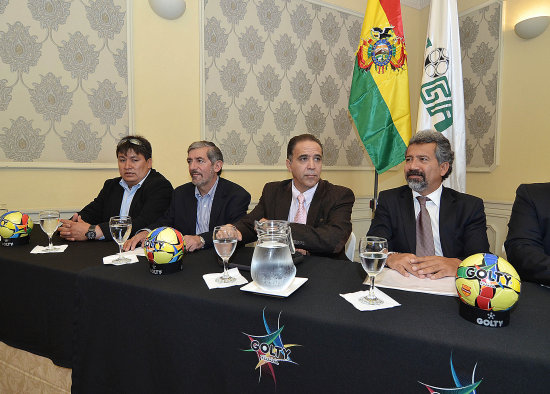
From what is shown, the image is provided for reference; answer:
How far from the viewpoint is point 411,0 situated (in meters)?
4.43

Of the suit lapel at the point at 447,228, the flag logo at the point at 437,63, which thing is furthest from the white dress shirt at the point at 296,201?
the flag logo at the point at 437,63

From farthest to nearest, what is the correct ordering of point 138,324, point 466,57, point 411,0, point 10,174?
1. point 411,0
2. point 466,57
3. point 10,174
4. point 138,324

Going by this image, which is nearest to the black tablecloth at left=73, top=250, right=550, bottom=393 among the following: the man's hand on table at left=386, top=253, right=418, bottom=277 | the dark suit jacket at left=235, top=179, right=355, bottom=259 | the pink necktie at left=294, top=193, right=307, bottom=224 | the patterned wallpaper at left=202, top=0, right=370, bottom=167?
the man's hand on table at left=386, top=253, right=418, bottom=277

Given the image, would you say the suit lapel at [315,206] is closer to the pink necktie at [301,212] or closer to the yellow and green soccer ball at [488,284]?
the pink necktie at [301,212]

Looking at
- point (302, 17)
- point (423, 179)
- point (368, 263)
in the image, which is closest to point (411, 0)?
point (302, 17)

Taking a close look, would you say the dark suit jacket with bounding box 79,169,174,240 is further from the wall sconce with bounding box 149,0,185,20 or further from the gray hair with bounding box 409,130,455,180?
the gray hair with bounding box 409,130,455,180

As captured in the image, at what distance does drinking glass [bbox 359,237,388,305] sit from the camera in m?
0.95

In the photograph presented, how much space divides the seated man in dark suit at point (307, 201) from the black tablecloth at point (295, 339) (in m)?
0.63

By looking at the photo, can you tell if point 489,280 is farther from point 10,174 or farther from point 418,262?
point 10,174

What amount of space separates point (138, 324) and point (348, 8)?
4254 mm

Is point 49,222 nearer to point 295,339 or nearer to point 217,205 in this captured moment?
point 217,205

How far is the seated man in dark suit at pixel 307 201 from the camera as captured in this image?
1957 millimetres

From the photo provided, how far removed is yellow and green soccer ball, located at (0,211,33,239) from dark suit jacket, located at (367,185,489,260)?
1.83 meters

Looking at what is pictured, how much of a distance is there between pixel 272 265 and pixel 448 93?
2856mm
